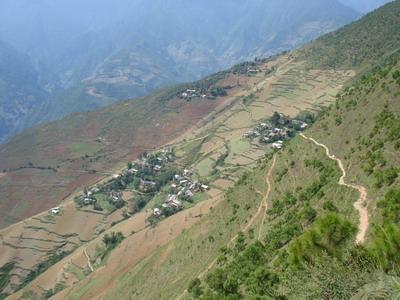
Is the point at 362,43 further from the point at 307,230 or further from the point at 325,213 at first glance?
the point at 307,230

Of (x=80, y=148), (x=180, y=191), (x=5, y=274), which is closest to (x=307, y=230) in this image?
(x=180, y=191)

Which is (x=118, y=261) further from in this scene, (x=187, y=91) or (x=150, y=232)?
(x=187, y=91)

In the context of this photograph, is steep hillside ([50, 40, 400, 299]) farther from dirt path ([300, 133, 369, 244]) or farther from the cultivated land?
the cultivated land

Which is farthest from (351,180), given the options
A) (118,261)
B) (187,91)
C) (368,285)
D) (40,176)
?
(187,91)

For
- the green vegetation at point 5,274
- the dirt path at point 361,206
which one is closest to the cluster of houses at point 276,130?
the green vegetation at point 5,274

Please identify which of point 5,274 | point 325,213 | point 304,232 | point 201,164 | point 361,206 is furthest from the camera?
point 201,164

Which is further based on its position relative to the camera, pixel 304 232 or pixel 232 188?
pixel 232 188
